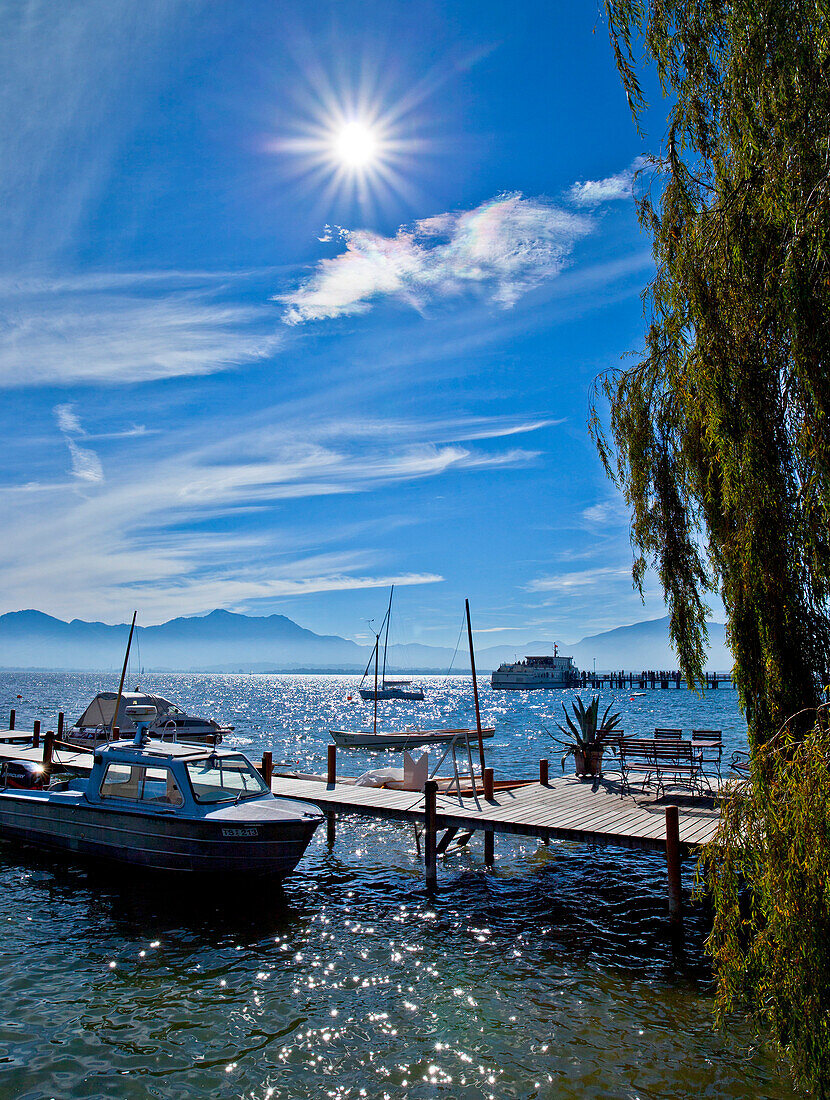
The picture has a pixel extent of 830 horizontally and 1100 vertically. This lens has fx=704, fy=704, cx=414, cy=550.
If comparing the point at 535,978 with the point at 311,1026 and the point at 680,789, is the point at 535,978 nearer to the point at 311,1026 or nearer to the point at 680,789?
the point at 311,1026

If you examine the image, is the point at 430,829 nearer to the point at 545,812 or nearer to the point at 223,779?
the point at 545,812

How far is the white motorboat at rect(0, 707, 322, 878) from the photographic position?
46.1 ft

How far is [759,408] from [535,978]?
889 cm

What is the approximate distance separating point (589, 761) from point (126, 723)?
2670cm

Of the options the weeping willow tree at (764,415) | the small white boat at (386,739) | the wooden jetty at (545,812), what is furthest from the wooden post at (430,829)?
the small white boat at (386,739)

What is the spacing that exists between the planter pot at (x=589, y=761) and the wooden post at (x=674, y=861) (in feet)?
21.8

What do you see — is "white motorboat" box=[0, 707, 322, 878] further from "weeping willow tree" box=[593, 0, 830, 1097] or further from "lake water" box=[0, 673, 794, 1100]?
"weeping willow tree" box=[593, 0, 830, 1097]

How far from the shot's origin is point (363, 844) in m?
19.6

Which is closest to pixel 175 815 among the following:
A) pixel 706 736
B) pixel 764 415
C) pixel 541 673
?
pixel 764 415

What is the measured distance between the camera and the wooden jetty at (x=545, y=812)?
12.4 metres

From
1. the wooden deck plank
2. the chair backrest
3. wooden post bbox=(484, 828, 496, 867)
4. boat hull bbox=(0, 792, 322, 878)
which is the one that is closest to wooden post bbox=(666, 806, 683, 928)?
the wooden deck plank

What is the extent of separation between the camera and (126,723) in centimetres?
3656

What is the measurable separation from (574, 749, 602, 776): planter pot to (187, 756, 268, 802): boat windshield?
8.35 metres

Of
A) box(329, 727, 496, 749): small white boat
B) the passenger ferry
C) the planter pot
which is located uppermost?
the passenger ferry
